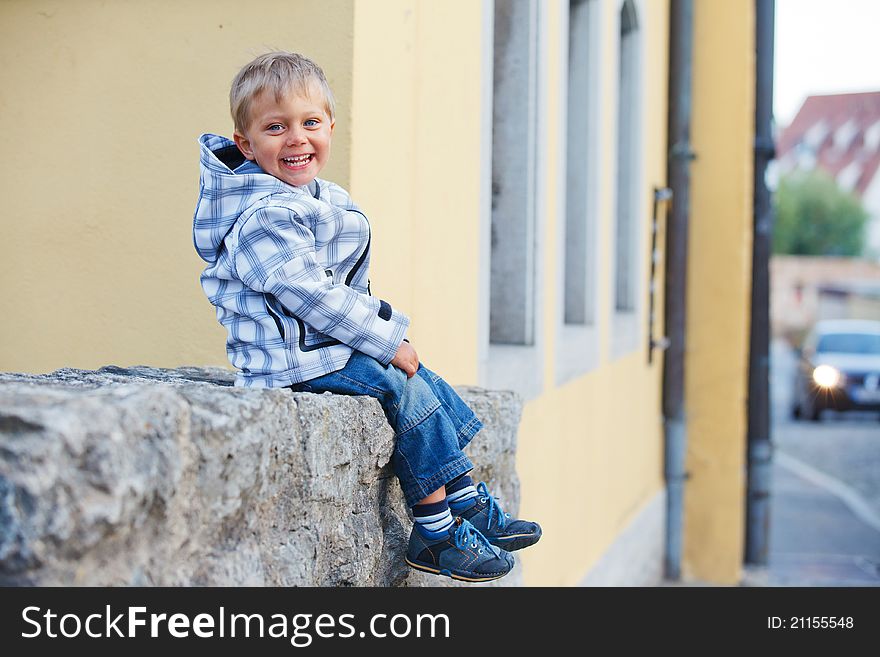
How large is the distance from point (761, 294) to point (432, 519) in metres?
7.69

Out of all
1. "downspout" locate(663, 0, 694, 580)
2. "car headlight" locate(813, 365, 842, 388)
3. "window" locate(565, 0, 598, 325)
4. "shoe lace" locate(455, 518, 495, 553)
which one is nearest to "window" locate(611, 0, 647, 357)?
"downspout" locate(663, 0, 694, 580)

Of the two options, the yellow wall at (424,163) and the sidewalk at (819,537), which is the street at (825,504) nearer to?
the sidewalk at (819,537)

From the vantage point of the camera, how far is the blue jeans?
2.20 meters

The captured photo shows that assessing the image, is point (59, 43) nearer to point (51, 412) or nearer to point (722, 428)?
point (51, 412)

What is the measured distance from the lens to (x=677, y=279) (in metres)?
8.99

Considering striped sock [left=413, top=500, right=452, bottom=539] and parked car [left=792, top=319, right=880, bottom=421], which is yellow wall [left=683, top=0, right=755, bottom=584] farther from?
parked car [left=792, top=319, right=880, bottom=421]

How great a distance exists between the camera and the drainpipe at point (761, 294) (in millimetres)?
9266

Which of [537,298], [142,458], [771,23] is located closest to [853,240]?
[771,23]

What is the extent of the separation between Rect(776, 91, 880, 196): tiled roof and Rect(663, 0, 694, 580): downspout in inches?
1870

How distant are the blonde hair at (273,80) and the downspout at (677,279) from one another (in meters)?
7.09

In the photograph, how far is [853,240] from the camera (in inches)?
1865

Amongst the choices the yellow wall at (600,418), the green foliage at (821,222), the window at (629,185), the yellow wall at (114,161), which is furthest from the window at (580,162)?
the green foliage at (821,222)

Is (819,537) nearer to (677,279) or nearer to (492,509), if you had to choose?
(677,279)

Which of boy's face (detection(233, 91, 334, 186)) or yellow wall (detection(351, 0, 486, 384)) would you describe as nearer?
boy's face (detection(233, 91, 334, 186))
